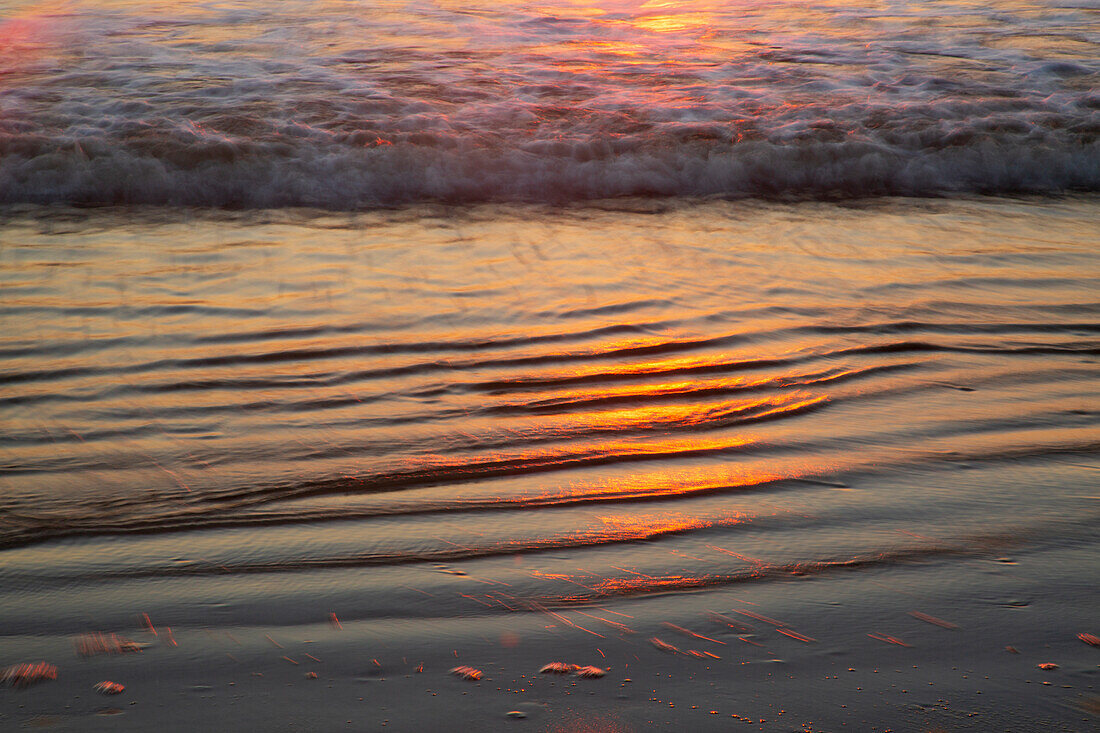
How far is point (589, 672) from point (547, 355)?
5.23 feet

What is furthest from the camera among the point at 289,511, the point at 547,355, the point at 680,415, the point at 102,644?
the point at 547,355

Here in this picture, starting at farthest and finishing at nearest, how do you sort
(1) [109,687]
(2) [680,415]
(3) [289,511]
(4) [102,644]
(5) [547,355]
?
1. (5) [547,355]
2. (2) [680,415]
3. (3) [289,511]
4. (4) [102,644]
5. (1) [109,687]

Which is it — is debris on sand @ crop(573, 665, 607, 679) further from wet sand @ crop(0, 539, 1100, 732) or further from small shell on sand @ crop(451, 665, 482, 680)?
small shell on sand @ crop(451, 665, 482, 680)

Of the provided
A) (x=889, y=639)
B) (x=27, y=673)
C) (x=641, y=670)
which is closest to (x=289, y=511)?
(x=27, y=673)

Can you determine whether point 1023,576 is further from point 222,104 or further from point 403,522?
point 222,104

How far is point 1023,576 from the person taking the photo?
68.4 inches

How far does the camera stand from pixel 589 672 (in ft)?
4.91

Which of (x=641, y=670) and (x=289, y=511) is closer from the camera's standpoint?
(x=641, y=670)

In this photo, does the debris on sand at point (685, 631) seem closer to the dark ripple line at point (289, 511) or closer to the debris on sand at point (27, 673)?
the dark ripple line at point (289, 511)

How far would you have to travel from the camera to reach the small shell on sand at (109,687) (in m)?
1.44

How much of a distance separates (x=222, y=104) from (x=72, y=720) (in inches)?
220

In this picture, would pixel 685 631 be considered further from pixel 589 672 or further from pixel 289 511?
pixel 289 511

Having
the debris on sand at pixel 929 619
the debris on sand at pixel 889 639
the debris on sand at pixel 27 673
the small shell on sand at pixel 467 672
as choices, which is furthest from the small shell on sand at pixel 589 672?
the debris on sand at pixel 27 673

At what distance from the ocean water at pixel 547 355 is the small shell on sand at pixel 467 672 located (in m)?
0.04
